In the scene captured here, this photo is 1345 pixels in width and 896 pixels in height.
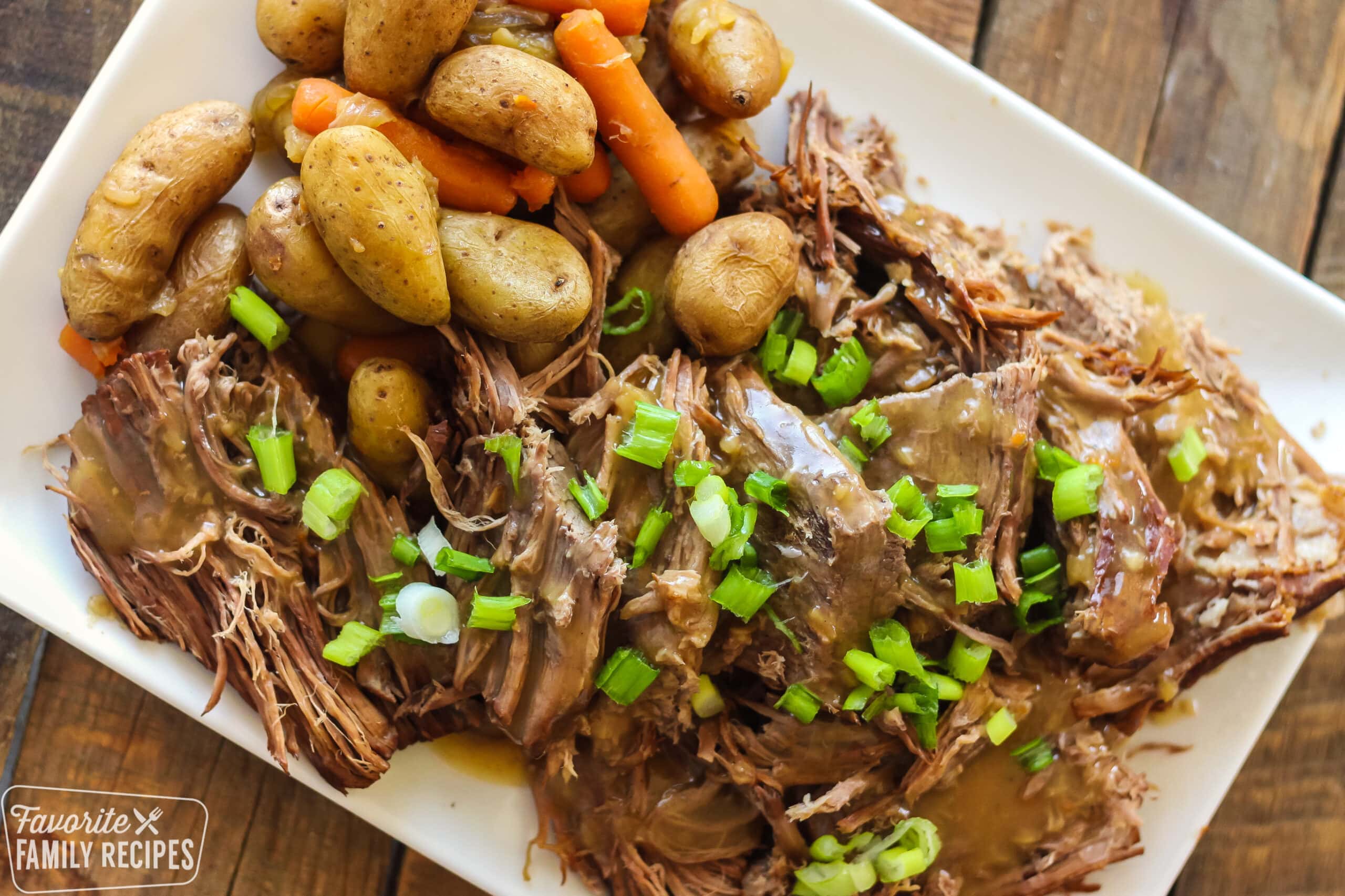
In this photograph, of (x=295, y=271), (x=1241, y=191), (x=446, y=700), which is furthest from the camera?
(x=1241, y=191)

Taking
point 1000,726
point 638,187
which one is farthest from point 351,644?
point 1000,726

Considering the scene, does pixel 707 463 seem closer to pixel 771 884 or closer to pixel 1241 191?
pixel 771 884

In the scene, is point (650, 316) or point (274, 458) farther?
point (650, 316)

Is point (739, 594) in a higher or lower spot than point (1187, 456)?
lower

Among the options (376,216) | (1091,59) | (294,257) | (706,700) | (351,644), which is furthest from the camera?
(1091,59)

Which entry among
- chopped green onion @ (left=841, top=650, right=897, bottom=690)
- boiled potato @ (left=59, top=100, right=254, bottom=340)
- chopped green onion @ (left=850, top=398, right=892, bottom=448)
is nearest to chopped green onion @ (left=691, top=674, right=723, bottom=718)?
chopped green onion @ (left=841, top=650, right=897, bottom=690)

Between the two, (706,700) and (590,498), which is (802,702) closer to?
(706,700)

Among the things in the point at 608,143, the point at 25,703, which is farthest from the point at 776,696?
the point at 25,703
